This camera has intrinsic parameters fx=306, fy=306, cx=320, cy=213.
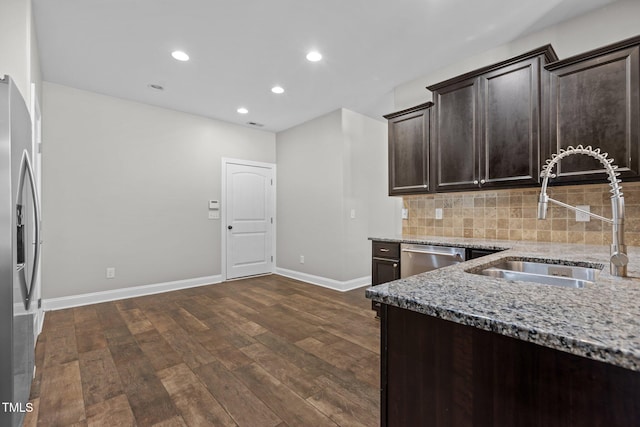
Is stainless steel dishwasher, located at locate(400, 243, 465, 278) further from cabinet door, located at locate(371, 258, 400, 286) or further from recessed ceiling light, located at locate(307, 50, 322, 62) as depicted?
recessed ceiling light, located at locate(307, 50, 322, 62)

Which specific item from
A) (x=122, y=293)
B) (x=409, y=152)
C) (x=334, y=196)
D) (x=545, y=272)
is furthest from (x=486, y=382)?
(x=122, y=293)

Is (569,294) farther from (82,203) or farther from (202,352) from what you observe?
(82,203)

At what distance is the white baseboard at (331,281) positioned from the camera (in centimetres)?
441

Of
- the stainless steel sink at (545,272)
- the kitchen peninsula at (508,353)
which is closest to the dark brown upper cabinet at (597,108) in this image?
the stainless steel sink at (545,272)

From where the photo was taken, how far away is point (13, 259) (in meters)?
1.25

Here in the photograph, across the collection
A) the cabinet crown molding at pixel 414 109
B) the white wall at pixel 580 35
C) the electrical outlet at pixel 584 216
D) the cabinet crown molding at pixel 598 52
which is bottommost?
the electrical outlet at pixel 584 216

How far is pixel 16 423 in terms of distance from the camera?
128 centimetres

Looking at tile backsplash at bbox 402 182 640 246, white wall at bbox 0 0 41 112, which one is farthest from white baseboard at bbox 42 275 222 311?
tile backsplash at bbox 402 182 640 246

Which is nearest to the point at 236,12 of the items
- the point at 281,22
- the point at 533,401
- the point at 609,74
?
the point at 281,22

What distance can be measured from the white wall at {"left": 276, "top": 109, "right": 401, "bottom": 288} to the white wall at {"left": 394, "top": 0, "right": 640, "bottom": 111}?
71.7 inches

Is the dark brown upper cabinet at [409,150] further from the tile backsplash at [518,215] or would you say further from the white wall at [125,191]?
the white wall at [125,191]

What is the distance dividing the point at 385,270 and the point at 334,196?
5.51ft

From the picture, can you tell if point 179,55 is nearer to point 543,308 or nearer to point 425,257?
point 425,257

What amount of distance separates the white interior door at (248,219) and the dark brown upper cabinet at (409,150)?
275 centimetres
